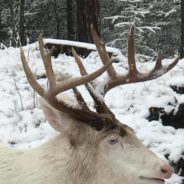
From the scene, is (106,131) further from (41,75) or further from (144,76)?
(41,75)

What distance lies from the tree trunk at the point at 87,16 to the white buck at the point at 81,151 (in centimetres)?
806

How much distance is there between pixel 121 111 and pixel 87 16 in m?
5.60

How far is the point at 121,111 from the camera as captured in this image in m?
6.75

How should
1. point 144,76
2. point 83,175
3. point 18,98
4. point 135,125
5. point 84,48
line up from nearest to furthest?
1. point 83,175
2. point 144,76
3. point 135,125
4. point 18,98
5. point 84,48

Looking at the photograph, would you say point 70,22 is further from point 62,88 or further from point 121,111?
point 62,88

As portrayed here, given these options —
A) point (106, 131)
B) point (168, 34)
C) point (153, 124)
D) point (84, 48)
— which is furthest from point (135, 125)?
point (168, 34)

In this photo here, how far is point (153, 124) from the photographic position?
6.27 meters

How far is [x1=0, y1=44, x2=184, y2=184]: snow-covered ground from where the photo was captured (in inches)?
234

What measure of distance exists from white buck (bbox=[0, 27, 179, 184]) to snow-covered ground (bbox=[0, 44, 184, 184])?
1.34 metres

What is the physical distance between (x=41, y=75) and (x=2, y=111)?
5.47 ft

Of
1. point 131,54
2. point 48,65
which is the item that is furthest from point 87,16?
point 48,65

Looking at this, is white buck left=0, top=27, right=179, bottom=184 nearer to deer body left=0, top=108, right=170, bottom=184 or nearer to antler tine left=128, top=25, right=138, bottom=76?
deer body left=0, top=108, right=170, bottom=184

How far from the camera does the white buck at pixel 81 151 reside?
12.5ft

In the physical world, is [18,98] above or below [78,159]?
below
